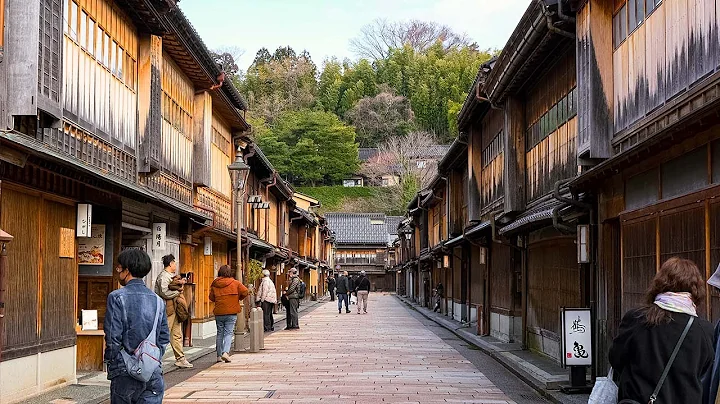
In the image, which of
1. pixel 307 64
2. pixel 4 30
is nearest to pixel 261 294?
pixel 4 30

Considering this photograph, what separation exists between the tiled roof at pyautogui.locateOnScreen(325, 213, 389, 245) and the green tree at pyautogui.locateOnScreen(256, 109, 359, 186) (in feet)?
16.2

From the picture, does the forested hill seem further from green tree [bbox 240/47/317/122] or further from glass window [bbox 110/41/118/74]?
glass window [bbox 110/41/118/74]

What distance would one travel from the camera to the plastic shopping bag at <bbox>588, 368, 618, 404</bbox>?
18.5 feet

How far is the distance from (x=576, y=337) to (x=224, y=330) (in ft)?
26.1

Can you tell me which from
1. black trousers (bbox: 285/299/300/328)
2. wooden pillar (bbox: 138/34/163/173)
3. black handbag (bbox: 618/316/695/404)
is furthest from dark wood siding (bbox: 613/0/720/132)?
black trousers (bbox: 285/299/300/328)

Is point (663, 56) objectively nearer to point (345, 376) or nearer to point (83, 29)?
point (345, 376)

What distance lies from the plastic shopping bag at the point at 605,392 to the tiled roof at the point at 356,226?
94.3m

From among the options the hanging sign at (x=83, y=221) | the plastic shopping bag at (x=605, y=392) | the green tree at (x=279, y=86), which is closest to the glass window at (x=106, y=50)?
the hanging sign at (x=83, y=221)

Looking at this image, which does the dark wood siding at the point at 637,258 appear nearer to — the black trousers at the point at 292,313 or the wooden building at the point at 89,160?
the wooden building at the point at 89,160

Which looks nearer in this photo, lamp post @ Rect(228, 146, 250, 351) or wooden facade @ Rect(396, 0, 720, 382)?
wooden facade @ Rect(396, 0, 720, 382)

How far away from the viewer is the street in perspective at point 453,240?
8.56 meters

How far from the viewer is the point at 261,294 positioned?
27969 mm

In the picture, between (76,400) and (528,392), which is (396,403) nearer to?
(528,392)

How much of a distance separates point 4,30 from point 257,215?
1118 inches
